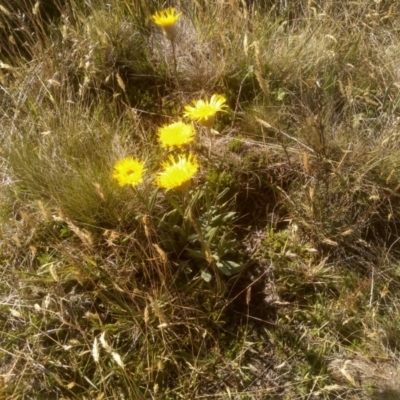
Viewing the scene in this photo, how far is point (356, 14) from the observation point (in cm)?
214

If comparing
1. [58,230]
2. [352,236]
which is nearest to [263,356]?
[352,236]

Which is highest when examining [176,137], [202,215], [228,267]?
[176,137]

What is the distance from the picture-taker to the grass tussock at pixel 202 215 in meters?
1.47

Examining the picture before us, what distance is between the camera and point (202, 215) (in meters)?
1.54

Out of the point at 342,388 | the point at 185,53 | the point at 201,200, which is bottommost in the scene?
the point at 342,388

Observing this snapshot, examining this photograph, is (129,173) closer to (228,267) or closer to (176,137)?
(176,137)

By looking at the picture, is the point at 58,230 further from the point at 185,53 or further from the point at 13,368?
the point at 185,53

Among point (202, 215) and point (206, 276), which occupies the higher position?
point (202, 215)

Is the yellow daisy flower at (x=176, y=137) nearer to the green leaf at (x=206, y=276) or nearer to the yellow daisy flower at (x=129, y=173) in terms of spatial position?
the yellow daisy flower at (x=129, y=173)

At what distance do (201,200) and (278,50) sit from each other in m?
0.79

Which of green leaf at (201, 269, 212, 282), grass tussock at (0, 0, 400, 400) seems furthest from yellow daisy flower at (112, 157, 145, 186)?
green leaf at (201, 269, 212, 282)

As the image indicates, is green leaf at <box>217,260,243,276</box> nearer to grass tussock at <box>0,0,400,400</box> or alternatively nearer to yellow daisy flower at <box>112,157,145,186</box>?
grass tussock at <box>0,0,400,400</box>

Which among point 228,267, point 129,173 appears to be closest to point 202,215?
point 228,267

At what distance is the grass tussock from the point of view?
1469 mm
